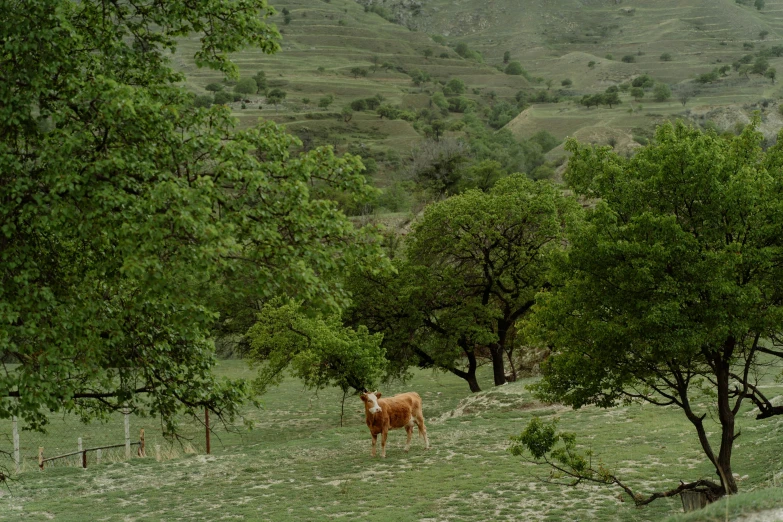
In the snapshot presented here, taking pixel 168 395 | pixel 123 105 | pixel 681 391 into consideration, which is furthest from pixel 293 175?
pixel 681 391

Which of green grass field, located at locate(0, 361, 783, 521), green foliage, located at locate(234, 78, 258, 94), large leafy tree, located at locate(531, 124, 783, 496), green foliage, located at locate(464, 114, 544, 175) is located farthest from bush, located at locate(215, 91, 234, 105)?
large leafy tree, located at locate(531, 124, 783, 496)

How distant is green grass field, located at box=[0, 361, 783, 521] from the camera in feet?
62.4

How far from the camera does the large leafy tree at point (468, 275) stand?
3844cm

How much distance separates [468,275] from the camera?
40.8 meters

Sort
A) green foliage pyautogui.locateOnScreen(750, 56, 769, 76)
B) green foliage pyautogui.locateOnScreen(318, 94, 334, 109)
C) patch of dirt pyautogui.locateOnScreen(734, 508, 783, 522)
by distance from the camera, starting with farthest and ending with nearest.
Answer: green foliage pyautogui.locateOnScreen(318, 94, 334, 109)
green foliage pyautogui.locateOnScreen(750, 56, 769, 76)
patch of dirt pyautogui.locateOnScreen(734, 508, 783, 522)

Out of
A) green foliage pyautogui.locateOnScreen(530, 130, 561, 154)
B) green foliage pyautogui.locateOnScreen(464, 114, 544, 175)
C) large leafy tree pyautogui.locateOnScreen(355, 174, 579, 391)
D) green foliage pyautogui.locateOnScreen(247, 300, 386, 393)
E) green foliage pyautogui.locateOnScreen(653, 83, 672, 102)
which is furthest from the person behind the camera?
green foliage pyautogui.locateOnScreen(653, 83, 672, 102)

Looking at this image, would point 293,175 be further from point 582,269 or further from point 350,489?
point 350,489

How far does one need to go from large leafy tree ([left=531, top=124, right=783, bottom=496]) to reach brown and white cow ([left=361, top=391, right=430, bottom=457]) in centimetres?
864

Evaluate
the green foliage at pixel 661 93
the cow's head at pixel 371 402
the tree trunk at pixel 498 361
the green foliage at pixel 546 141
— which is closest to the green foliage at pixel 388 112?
the green foliage at pixel 546 141

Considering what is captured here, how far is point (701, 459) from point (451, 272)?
19.6 m

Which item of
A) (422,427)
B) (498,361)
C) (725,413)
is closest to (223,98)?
(498,361)

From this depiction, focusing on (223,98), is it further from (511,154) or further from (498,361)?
(498,361)

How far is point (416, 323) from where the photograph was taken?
131ft

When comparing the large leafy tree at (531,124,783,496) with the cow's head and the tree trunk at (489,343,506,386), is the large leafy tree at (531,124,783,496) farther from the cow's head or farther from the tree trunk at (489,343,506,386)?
the tree trunk at (489,343,506,386)
